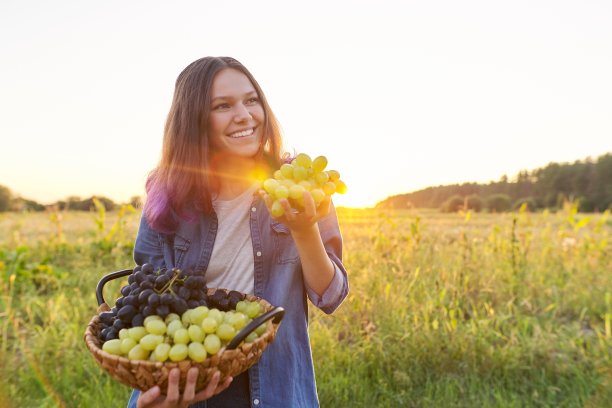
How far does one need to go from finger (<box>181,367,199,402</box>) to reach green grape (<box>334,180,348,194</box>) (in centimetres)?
70

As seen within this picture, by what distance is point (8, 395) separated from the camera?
10.3ft

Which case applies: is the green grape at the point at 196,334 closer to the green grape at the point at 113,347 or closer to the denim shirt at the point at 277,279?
the green grape at the point at 113,347

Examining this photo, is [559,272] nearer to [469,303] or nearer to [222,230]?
[469,303]

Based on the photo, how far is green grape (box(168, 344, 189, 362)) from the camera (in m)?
1.37

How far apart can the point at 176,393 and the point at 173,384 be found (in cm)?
3

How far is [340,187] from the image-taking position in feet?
5.46

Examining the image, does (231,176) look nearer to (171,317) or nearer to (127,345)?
(171,317)

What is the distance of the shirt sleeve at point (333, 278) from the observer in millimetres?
1814

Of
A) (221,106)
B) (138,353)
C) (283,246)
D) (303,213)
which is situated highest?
(221,106)

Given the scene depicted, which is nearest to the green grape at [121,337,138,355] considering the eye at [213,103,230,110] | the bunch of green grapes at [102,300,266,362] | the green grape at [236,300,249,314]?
the bunch of green grapes at [102,300,266,362]

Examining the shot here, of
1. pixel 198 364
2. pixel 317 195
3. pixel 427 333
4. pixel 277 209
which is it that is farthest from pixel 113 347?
pixel 427 333

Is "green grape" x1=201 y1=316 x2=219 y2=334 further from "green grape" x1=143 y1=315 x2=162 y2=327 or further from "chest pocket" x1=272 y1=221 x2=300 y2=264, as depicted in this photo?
"chest pocket" x1=272 y1=221 x2=300 y2=264

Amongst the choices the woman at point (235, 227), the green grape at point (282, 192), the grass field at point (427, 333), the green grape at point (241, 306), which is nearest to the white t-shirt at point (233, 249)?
the woman at point (235, 227)

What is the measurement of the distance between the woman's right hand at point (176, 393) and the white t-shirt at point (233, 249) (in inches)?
23.1
